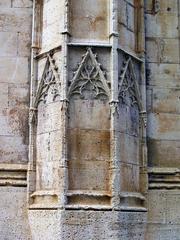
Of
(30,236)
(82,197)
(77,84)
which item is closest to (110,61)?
(77,84)

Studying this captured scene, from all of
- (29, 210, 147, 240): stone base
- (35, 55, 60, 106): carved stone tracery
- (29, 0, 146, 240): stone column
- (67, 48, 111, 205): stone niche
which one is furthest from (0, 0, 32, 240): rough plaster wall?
(67, 48, 111, 205): stone niche

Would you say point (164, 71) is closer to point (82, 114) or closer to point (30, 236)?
point (82, 114)

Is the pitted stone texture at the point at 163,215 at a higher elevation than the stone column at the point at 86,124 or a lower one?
lower

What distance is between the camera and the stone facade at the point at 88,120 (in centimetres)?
709

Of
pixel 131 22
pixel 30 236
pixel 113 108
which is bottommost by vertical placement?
pixel 30 236

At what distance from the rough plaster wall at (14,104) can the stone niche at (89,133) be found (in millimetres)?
963

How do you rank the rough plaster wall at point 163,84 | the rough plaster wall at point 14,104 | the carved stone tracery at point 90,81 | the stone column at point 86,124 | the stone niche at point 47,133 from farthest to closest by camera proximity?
1. the rough plaster wall at point 163,84
2. the rough plaster wall at point 14,104
3. the carved stone tracery at point 90,81
4. the stone niche at point 47,133
5. the stone column at point 86,124

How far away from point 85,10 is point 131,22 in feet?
2.91

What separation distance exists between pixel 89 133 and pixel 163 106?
166 cm

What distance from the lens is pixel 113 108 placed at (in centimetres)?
728

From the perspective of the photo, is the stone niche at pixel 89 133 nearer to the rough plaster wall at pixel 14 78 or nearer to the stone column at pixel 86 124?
the stone column at pixel 86 124

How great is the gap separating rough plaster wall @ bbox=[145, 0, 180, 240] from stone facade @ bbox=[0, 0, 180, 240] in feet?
0.05

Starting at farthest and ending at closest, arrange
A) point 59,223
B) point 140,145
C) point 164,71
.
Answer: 1. point 164,71
2. point 140,145
3. point 59,223

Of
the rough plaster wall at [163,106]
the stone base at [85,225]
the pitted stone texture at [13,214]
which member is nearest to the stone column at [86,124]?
the stone base at [85,225]
